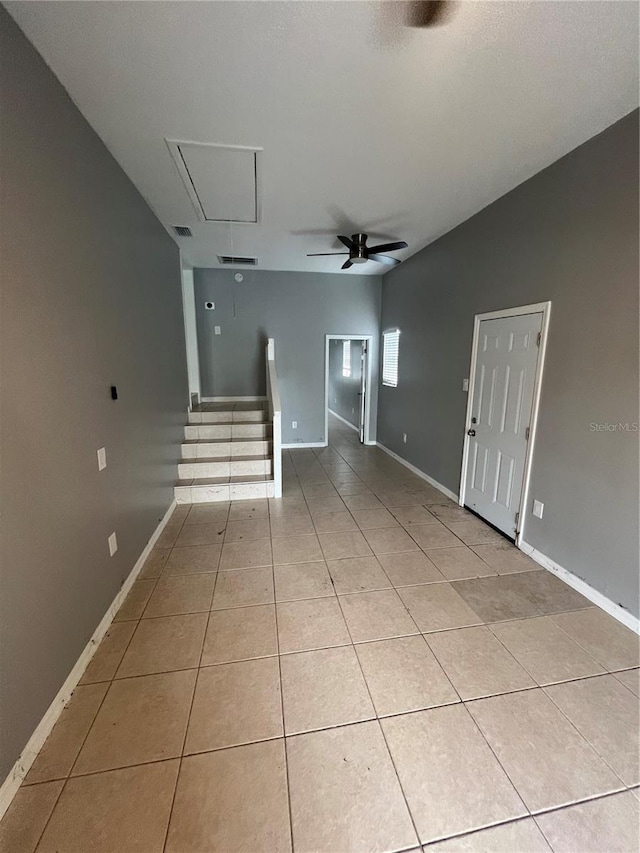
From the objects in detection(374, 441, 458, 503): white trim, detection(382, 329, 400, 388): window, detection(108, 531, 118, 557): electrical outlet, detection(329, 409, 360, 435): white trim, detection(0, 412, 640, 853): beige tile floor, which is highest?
detection(382, 329, 400, 388): window

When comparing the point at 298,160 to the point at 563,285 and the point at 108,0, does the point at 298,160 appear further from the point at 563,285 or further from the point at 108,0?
the point at 563,285

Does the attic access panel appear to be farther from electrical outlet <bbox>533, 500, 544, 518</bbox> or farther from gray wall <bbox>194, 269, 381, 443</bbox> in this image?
electrical outlet <bbox>533, 500, 544, 518</bbox>

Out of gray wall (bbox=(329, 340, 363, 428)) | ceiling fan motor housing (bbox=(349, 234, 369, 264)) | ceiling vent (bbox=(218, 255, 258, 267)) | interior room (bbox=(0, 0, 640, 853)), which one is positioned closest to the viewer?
interior room (bbox=(0, 0, 640, 853))

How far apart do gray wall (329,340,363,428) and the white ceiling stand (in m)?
4.75

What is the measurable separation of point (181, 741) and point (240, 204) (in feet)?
12.6

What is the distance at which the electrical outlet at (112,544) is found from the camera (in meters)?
2.13

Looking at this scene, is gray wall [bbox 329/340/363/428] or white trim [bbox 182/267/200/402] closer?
white trim [bbox 182/267/200/402]

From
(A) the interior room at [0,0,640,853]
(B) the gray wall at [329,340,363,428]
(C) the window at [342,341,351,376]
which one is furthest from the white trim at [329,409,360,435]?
(A) the interior room at [0,0,640,853]

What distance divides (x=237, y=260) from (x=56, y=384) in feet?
13.4

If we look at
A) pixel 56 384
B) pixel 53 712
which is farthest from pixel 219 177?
pixel 53 712

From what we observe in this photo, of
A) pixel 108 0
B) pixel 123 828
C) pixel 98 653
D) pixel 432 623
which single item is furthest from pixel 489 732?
pixel 108 0

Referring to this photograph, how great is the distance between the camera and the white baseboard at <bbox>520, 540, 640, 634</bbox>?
80.6 inches

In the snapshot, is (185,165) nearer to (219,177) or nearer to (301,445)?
(219,177)

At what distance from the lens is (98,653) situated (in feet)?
6.06
